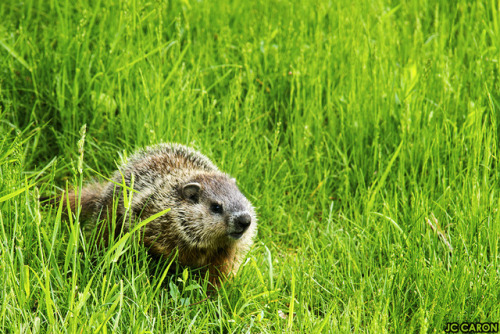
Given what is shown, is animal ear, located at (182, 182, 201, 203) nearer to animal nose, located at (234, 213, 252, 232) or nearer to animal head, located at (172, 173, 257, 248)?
animal head, located at (172, 173, 257, 248)

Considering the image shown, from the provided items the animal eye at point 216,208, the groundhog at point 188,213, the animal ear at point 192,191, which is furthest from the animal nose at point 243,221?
the animal ear at point 192,191

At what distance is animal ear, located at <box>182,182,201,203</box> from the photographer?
14.6 feet

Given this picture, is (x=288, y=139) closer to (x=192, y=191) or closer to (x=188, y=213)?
(x=192, y=191)

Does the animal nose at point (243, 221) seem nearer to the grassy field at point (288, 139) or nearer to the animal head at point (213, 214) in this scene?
the animal head at point (213, 214)

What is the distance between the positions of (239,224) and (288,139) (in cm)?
165

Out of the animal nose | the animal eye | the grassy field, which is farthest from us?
the animal eye

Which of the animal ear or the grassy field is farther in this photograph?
the animal ear

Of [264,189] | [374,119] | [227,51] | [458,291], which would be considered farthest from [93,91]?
[458,291]

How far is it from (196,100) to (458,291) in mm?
3040

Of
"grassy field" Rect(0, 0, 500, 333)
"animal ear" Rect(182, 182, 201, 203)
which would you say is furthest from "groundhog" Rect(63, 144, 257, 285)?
"grassy field" Rect(0, 0, 500, 333)

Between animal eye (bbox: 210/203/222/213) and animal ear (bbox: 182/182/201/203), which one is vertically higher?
animal ear (bbox: 182/182/201/203)

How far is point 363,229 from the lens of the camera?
4.46 meters

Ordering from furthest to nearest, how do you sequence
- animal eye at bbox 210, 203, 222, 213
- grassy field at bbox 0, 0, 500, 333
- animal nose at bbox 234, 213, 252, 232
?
animal eye at bbox 210, 203, 222, 213, animal nose at bbox 234, 213, 252, 232, grassy field at bbox 0, 0, 500, 333

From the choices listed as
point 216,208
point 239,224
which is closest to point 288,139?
point 216,208
